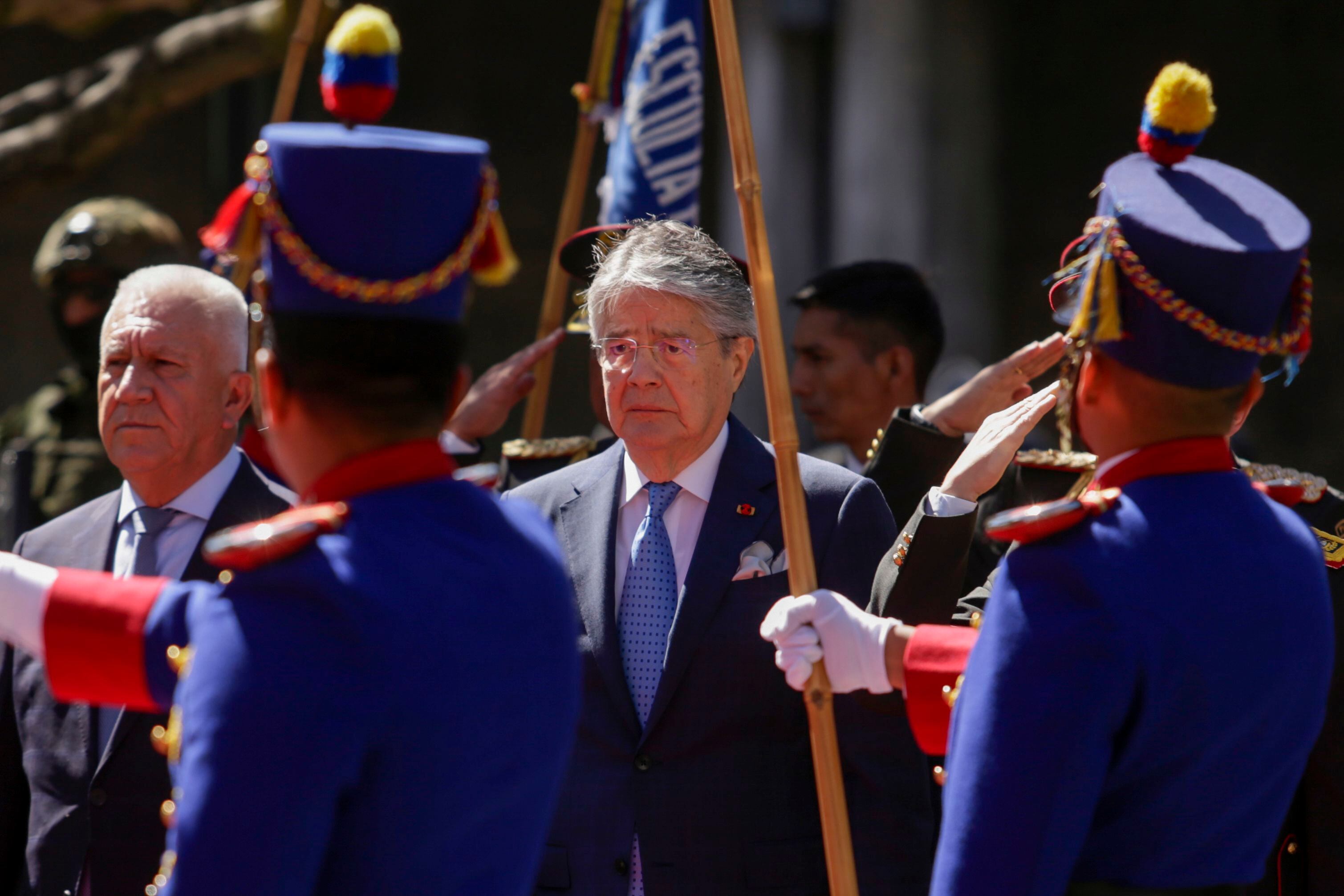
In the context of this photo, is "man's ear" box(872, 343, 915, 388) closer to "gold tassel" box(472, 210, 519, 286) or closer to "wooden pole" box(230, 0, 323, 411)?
"wooden pole" box(230, 0, 323, 411)

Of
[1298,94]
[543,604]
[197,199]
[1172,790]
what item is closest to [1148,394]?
[1172,790]

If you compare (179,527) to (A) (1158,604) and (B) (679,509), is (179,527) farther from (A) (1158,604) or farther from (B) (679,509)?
(A) (1158,604)

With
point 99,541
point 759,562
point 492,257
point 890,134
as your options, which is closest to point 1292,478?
point 759,562

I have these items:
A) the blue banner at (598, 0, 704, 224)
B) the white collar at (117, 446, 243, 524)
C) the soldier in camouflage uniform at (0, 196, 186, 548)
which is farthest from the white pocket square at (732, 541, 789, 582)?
the soldier in camouflage uniform at (0, 196, 186, 548)

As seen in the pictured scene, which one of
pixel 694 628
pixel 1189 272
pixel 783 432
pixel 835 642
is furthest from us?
pixel 694 628

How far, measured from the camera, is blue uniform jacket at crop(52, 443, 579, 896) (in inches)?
60.3

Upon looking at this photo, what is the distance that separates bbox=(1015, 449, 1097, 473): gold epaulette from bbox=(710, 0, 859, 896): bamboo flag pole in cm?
95

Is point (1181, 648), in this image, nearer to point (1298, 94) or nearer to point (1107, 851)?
point (1107, 851)

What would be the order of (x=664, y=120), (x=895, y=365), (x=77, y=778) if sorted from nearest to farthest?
1. (x=77, y=778)
2. (x=895, y=365)
3. (x=664, y=120)

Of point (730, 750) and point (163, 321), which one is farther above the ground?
point (163, 321)

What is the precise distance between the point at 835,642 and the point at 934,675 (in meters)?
0.18

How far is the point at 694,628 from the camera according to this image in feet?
9.04

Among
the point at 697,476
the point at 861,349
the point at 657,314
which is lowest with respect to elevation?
the point at 861,349

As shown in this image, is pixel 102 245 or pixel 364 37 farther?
pixel 102 245
